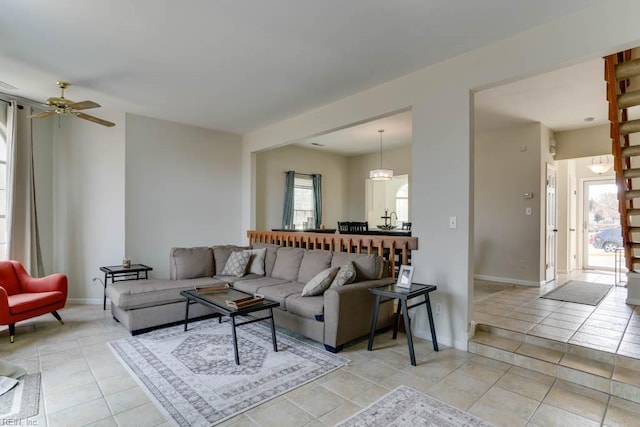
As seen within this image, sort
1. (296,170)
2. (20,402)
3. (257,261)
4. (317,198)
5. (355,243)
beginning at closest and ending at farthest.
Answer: (20,402), (355,243), (257,261), (296,170), (317,198)

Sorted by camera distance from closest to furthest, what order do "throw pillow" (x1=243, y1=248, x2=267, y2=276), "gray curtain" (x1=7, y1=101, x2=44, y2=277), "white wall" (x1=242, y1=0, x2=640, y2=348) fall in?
"white wall" (x1=242, y1=0, x2=640, y2=348), "gray curtain" (x1=7, y1=101, x2=44, y2=277), "throw pillow" (x1=243, y1=248, x2=267, y2=276)

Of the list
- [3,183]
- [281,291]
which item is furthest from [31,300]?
[281,291]

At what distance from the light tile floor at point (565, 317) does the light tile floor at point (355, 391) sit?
63cm

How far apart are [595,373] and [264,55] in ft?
13.2

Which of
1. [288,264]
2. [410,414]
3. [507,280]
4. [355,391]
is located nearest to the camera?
[410,414]

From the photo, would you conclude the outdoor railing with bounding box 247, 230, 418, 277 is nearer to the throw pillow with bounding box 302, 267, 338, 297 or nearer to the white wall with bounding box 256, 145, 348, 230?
the throw pillow with bounding box 302, 267, 338, 297

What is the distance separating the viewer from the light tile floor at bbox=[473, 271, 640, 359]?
3.06 m

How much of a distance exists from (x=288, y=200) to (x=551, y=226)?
17.3ft

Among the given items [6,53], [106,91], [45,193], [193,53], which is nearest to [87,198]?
[45,193]

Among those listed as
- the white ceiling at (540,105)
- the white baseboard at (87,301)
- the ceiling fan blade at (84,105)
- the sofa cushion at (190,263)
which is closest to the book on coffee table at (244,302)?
the sofa cushion at (190,263)

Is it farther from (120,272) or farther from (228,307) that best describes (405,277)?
(120,272)

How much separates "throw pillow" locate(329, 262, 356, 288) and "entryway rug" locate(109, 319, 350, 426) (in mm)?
693

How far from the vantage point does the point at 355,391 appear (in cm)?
251

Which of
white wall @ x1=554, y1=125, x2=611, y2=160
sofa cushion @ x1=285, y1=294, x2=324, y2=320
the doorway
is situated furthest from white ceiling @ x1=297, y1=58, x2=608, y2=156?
sofa cushion @ x1=285, y1=294, x2=324, y2=320
